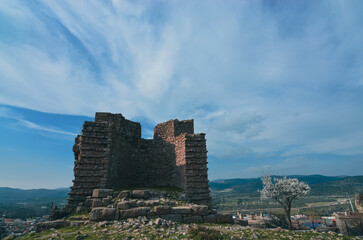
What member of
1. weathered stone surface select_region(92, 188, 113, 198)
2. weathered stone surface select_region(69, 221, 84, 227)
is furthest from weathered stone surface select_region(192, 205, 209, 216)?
weathered stone surface select_region(69, 221, 84, 227)

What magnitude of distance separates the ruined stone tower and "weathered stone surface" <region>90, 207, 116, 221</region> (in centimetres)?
326

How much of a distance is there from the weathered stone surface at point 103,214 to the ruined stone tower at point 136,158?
10.7ft

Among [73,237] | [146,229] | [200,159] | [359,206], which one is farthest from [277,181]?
[73,237]

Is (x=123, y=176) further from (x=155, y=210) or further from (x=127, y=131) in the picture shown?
(x=155, y=210)

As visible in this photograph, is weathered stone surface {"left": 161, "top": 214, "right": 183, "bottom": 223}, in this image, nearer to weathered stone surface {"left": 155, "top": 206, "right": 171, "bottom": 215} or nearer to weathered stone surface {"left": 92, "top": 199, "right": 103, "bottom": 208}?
→ weathered stone surface {"left": 155, "top": 206, "right": 171, "bottom": 215}

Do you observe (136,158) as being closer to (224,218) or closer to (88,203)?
(88,203)

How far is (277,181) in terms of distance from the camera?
2542 centimetres

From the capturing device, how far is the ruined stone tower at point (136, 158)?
12.6 metres

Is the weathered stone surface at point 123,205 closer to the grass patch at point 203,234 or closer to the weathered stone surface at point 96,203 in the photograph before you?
the weathered stone surface at point 96,203

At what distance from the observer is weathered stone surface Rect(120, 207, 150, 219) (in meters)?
9.33

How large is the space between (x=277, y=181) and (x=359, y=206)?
925 cm

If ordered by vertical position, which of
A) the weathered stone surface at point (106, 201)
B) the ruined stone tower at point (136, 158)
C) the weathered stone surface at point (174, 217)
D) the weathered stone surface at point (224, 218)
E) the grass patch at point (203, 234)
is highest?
the ruined stone tower at point (136, 158)

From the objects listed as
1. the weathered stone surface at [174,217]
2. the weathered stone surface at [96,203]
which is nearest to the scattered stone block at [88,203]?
the weathered stone surface at [96,203]

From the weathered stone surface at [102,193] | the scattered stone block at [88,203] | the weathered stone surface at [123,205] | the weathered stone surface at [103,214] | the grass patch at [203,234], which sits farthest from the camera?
the weathered stone surface at [102,193]
